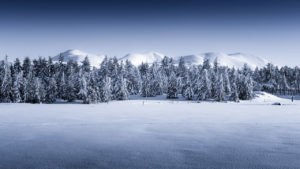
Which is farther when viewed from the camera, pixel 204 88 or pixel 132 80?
pixel 132 80

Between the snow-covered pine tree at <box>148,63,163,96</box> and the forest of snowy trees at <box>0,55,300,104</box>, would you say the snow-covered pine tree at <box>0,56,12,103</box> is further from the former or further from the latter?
the snow-covered pine tree at <box>148,63,163,96</box>

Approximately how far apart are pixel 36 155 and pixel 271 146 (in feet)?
39.0

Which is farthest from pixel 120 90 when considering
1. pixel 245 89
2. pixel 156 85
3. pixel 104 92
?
pixel 245 89

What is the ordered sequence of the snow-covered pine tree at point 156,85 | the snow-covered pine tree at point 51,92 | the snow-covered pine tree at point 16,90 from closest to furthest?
the snow-covered pine tree at point 16,90, the snow-covered pine tree at point 51,92, the snow-covered pine tree at point 156,85

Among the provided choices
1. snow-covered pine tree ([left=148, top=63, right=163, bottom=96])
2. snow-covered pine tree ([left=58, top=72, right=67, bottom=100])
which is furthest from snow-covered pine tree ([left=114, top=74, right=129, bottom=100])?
snow-covered pine tree ([left=58, top=72, right=67, bottom=100])

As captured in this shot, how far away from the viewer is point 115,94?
6328cm

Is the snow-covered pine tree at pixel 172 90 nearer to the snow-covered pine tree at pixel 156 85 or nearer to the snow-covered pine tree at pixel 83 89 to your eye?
the snow-covered pine tree at pixel 156 85

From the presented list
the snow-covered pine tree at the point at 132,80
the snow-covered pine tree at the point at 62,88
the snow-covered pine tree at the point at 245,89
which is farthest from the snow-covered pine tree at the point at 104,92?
the snow-covered pine tree at the point at 245,89

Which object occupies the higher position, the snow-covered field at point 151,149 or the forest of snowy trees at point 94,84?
the forest of snowy trees at point 94,84

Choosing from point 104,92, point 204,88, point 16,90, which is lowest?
point 104,92

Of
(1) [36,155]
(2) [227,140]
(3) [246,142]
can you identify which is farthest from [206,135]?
(1) [36,155]

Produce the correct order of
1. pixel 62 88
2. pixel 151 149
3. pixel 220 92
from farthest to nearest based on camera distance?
pixel 62 88
pixel 220 92
pixel 151 149

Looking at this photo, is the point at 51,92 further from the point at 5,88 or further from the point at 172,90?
the point at 172,90

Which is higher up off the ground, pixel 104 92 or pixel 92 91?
pixel 92 91
